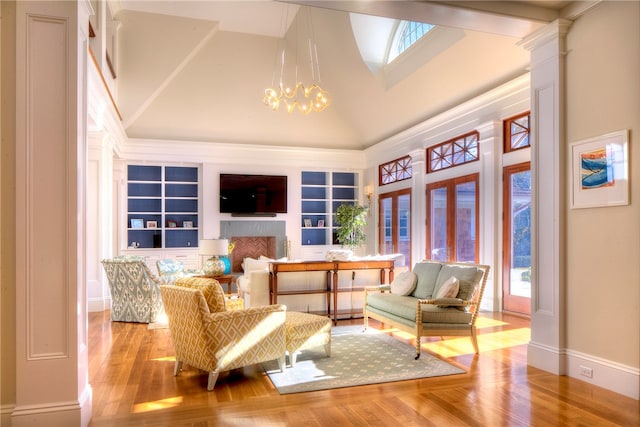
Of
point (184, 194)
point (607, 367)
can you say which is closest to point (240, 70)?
point (184, 194)

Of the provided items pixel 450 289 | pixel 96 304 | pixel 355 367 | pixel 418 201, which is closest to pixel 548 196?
pixel 450 289

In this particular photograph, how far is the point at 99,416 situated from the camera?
3.12m

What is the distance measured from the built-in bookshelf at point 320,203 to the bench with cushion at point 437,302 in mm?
6182

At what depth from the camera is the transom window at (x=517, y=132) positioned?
6513 mm

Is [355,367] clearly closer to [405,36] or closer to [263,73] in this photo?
[405,36]

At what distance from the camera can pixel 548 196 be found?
4.10 metres

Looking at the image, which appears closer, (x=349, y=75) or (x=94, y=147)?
(x=94, y=147)

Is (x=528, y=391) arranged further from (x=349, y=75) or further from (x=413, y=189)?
(x=349, y=75)

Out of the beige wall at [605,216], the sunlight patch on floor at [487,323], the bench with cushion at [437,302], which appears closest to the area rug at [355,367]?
the bench with cushion at [437,302]

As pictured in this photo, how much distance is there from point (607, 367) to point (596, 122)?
1925 millimetres

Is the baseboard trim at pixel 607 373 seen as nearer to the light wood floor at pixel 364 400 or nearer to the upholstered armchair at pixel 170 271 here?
the light wood floor at pixel 364 400
